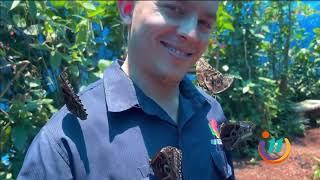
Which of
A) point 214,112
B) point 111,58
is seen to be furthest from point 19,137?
point 214,112

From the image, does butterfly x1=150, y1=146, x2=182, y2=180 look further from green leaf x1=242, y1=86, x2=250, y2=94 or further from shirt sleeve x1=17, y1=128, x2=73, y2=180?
green leaf x1=242, y1=86, x2=250, y2=94

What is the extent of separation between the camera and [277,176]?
212 centimetres

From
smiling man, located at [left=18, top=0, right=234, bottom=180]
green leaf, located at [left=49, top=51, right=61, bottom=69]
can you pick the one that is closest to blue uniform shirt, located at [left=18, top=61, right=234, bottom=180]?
smiling man, located at [left=18, top=0, right=234, bottom=180]

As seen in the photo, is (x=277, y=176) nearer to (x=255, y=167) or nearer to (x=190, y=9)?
(x=255, y=167)

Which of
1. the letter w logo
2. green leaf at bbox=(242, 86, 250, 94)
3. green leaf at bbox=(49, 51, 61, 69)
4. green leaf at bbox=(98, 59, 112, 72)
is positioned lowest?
green leaf at bbox=(242, 86, 250, 94)

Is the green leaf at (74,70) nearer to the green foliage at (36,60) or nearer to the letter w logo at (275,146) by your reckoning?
the green foliage at (36,60)

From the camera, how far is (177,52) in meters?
A: 1.05

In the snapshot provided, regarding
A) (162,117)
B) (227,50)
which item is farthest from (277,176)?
(227,50)

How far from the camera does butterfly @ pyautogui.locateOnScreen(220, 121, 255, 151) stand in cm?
125

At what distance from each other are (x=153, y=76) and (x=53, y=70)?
1.47 meters

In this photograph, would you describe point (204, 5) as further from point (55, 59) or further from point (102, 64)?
point (102, 64)

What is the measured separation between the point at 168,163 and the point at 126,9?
1.09ft

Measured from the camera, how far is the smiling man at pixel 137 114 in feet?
3.33

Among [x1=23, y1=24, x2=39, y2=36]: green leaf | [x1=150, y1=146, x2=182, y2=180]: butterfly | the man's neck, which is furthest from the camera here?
[x1=23, y1=24, x2=39, y2=36]: green leaf
